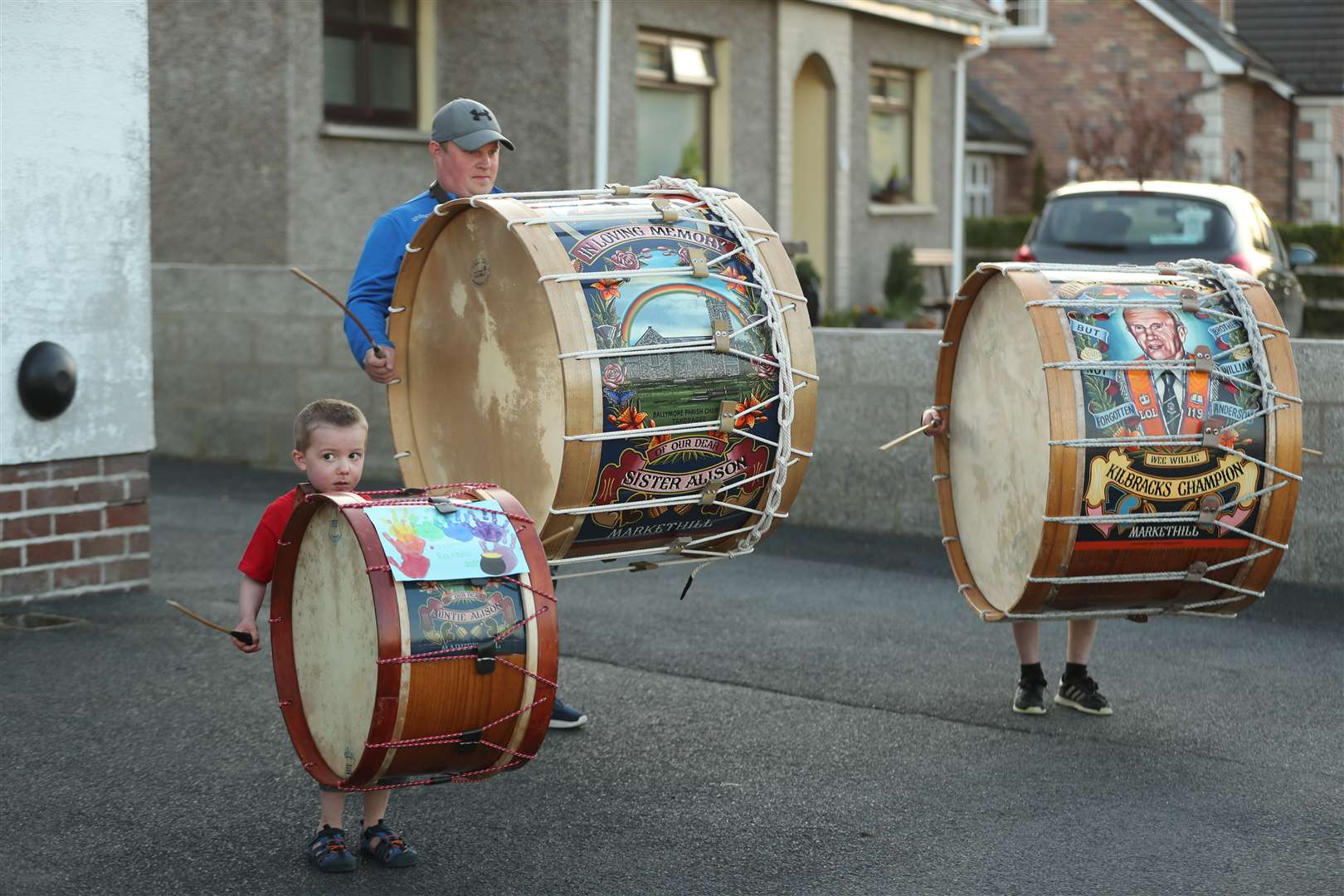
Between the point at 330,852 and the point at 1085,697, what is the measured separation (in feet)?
8.84

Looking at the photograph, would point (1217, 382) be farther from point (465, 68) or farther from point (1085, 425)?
point (465, 68)

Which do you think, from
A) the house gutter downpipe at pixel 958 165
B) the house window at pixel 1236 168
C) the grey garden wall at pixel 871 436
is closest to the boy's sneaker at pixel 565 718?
the grey garden wall at pixel 871 436

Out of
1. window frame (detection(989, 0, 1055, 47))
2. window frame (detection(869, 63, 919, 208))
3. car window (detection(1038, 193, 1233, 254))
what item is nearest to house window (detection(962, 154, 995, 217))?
window frame (detection(989, 0, 1055, 47))

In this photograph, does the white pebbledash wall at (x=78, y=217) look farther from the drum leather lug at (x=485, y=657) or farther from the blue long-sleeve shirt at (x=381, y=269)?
the drum leather lug at (x=485, y=657)

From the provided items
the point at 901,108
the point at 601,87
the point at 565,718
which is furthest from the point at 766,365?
the point at 901,108

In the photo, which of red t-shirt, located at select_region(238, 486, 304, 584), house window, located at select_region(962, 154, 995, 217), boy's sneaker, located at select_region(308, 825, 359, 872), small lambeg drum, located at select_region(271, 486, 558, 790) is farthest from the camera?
house window, located at select_region(962, 154, 995, 217)

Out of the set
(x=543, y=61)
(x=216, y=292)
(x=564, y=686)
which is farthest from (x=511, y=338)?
(x=543, y=61)

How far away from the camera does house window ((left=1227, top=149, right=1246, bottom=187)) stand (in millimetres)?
32438

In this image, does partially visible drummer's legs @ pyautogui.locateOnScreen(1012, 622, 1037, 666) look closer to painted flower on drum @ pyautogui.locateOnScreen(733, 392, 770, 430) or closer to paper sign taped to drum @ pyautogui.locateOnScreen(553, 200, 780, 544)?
paper sign taped to drum @ pyautogui.locateOnScreen(553, 200, 780, 544)

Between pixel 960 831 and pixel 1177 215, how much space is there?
9.44 metres

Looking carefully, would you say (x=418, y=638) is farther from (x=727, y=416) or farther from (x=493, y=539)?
(x=727, y=416)

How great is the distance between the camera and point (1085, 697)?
19.6 ft

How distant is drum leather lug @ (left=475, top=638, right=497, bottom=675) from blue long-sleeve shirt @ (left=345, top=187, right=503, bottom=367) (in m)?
1.76

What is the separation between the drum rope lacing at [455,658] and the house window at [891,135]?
1655 cm
